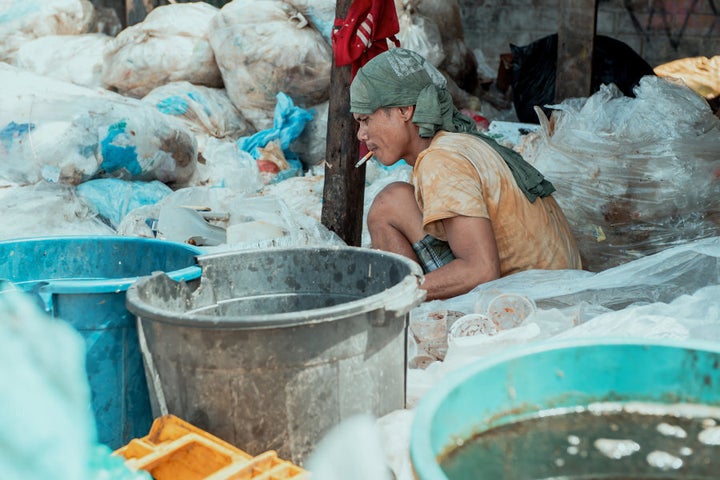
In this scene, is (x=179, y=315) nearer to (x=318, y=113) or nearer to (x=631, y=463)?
(x=631, y=463)

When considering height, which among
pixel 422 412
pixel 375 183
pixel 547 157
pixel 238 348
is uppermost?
pixel 422 412

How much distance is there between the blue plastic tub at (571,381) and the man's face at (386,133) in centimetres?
154

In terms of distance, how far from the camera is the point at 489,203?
256 cm

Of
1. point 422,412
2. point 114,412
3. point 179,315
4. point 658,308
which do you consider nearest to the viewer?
point 422,412

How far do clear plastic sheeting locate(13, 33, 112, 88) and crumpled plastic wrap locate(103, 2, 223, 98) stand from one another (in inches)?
7.8

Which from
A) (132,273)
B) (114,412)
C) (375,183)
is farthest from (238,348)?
(375,183)

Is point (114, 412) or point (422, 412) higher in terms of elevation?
point (422, 412)

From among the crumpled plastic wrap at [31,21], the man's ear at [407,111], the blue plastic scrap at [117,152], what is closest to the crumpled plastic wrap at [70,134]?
the blue plastic scrap at [117,152]

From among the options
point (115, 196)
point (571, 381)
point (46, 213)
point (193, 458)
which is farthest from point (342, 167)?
point (571, 381)

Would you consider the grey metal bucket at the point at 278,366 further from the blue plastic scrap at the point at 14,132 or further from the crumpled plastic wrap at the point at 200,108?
the crumpled plastic wrap at the point at 200,108

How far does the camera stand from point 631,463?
115 centimetres

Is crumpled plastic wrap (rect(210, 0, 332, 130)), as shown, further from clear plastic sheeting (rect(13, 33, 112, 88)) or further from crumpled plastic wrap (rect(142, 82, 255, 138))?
clear plastic sheeting (rect(13, 33, 112, 88))

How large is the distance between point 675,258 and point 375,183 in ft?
6.41

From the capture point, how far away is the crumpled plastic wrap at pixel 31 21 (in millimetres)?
6469
